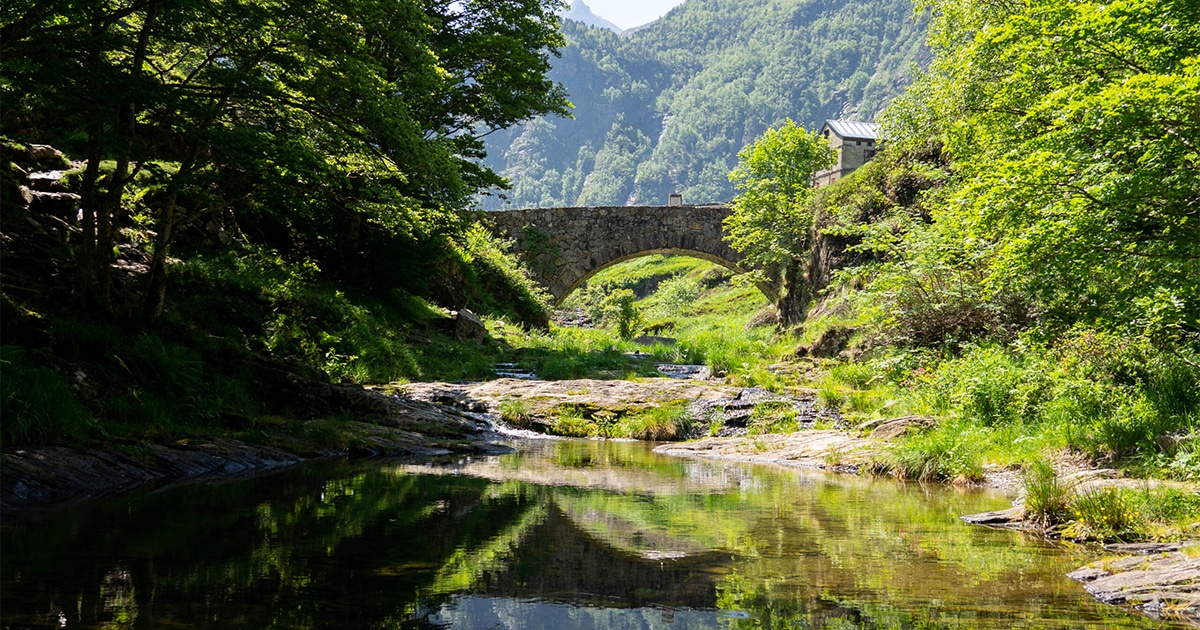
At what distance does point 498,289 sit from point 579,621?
2414cm

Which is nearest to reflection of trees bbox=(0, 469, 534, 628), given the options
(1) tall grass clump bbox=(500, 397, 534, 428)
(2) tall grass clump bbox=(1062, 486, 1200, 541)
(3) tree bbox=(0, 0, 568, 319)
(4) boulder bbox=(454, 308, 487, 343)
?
(2) tall grass clump bbox=(1062, 486, 1200, 541)

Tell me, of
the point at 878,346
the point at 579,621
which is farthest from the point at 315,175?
the point at 878,346

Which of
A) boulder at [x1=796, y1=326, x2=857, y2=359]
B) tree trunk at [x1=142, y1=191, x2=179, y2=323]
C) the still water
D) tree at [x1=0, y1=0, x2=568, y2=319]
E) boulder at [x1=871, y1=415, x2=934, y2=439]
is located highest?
tree at [x1=0, y1=0, x2=568, y2=319]

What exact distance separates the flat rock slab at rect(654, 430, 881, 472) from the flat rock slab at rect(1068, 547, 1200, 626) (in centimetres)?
522

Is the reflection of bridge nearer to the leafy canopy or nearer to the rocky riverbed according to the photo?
the leafy canopy

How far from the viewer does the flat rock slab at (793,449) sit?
10.2 meters

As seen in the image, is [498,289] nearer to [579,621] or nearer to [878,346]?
[878,346]

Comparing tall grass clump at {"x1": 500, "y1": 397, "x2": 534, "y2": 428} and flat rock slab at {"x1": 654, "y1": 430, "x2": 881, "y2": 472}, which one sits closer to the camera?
flat rock slab at {"x1": 654, "y1": 430, "x2": 881, "y2": 472}

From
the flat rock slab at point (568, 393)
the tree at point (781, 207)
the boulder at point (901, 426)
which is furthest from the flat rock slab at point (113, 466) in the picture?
the tree at point (781, 207)

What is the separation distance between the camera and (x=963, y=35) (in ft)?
75.5

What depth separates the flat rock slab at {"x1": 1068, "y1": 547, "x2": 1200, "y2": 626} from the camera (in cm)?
395

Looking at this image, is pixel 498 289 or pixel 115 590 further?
pixel 498 289

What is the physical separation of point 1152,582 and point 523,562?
308cm

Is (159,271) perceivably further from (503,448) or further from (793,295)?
(793,295)
